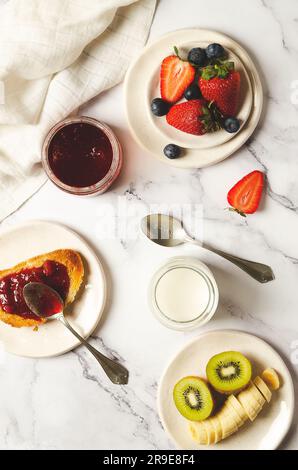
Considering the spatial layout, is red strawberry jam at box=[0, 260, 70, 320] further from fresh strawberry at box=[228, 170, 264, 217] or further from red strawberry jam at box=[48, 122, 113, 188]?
fresh strawberry at box=[228, 170, 264, 217]

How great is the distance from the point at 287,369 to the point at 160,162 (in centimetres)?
58

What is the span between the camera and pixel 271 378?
1.31 m

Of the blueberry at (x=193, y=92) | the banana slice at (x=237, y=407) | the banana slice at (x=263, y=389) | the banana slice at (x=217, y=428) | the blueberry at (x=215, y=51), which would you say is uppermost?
the blueberry at (x=215, y=51)

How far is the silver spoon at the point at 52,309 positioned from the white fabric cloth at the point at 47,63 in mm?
218

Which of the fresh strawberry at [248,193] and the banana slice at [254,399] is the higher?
the fresh strawberry at [248,193]

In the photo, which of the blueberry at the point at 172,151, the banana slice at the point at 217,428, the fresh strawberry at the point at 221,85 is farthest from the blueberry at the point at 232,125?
the banana slice at the point at 217,428

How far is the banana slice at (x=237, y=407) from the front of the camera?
1283 mm

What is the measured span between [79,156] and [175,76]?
0.95ft

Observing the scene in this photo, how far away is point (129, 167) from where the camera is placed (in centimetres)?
138

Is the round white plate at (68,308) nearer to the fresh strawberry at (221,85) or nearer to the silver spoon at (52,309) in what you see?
the silver spoon at (52,309)
